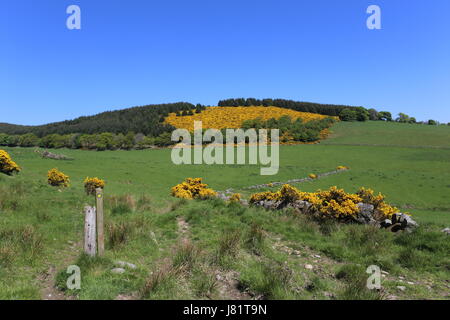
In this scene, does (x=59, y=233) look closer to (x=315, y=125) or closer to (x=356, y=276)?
(x=356, y=276)

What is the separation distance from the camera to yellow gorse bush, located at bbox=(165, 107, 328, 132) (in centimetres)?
10031

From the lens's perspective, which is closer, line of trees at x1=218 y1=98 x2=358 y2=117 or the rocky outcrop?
the rocky outcrop

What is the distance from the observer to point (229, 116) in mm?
109688

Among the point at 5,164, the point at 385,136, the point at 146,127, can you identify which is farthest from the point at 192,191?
the point at 385,136

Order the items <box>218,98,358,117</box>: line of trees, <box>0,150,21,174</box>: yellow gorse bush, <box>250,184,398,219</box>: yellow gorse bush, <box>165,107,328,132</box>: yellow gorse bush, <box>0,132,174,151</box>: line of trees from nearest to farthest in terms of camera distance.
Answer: <box>250,184,398,219</box>: yellow gorse bush → <box>0,150,21,174</box>: yellow gorse bush → <box>0,132,174,151</box>: line of trees → <box>165,107,328,132</box>: yellow gorse bush → <box>218,98,358,117</box>: line of trees

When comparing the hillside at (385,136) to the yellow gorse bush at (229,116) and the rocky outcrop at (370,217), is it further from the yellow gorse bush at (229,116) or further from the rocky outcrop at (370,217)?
the rocky outcrop at (370,217)

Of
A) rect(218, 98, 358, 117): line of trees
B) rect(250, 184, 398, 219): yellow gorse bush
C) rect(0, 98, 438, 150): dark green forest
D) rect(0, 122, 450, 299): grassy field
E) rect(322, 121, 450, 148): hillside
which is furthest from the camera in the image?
rect(218, 98, 358, 117): line of trees

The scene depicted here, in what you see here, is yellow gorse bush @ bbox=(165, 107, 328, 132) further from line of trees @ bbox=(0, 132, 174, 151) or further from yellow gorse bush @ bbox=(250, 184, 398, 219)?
yellow gorse bush @ bbox=(250, 184, 398, 219)

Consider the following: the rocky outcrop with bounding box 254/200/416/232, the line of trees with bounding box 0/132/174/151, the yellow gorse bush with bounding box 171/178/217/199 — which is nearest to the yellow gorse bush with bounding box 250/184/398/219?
the rocky outcrop with bounding box 254/200/416/232

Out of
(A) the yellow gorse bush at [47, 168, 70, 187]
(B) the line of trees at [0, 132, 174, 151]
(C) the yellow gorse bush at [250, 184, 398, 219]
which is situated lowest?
(C) the yellow gorse bush at [250, 184, 398, 219]

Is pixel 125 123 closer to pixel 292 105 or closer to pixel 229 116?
pixel 229 116

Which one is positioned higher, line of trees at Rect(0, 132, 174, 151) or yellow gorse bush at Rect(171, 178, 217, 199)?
line of trees at Rect(0, 132, 174, 151)

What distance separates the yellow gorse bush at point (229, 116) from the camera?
100 metres

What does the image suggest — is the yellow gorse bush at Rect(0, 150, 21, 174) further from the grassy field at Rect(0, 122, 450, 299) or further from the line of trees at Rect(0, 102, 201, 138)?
the line of trees at Rect(0, 102, 201, 138)
